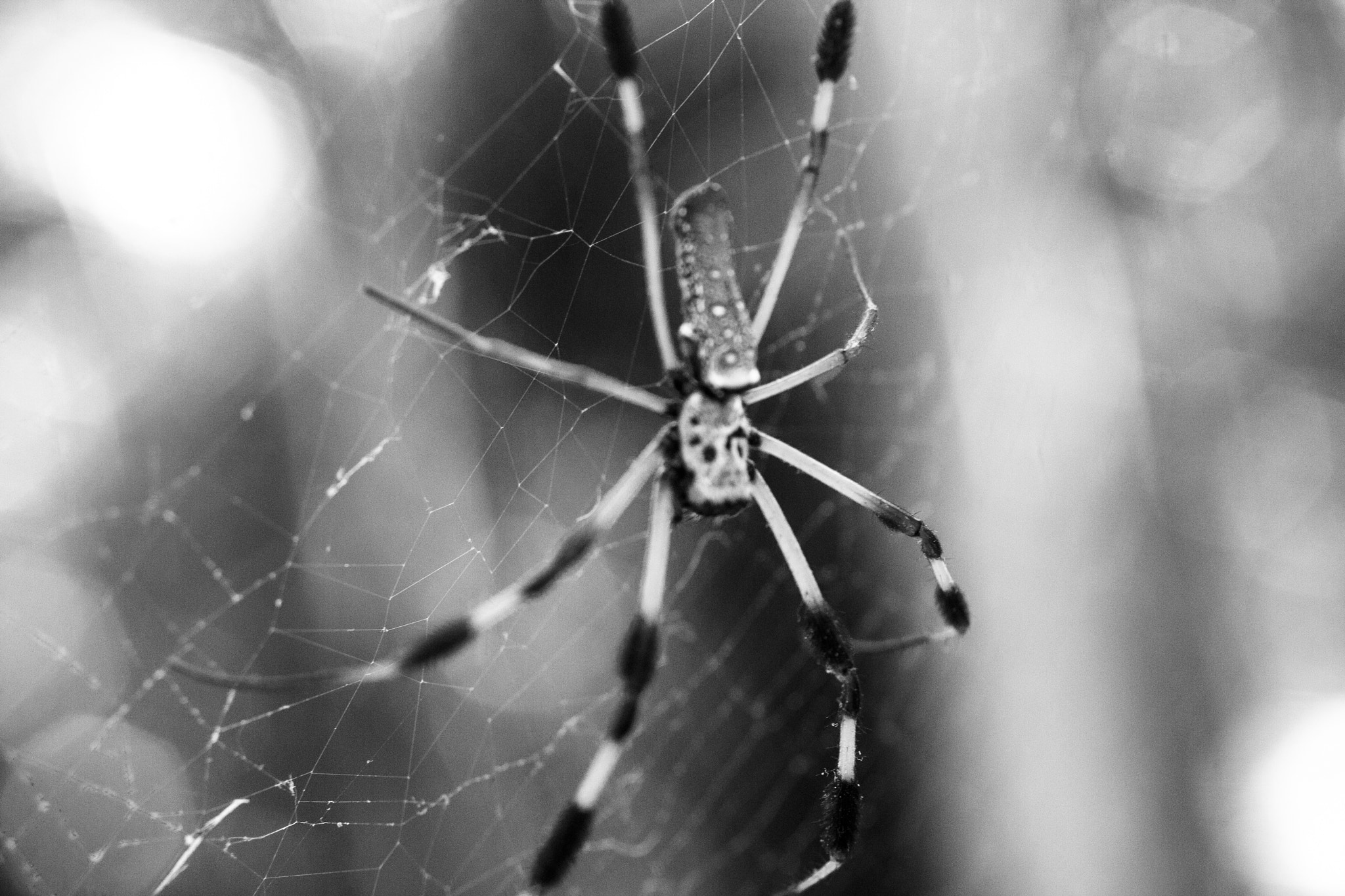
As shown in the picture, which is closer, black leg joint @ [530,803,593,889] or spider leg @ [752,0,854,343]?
black leg joint @ [530,803,593,889]

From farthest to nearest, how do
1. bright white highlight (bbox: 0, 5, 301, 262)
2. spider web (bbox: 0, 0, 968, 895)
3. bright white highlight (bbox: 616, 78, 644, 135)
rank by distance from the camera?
bright white highlight (bbox: 0, 5, 301, 262)
spider web (bbox: 0, 0, 968, 895)
bright white highlight (bbox: 616, 78, 644, 135)

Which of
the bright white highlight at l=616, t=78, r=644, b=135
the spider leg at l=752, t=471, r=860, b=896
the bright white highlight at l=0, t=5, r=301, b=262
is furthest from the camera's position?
the bright white highlight at l=0, t=5, r=301, b=262

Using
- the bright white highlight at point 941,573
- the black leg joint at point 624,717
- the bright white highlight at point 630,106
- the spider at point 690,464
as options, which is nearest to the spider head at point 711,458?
the spider at point 690,464

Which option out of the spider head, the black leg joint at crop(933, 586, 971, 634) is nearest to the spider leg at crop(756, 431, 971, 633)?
the black leg joint at crop(933, 586, 971, 634)

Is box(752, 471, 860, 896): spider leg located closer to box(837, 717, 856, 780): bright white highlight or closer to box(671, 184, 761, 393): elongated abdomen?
box(837, 717, 856, 780): bright white highlight

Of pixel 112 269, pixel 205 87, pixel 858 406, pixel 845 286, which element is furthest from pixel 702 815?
pixel 112 269

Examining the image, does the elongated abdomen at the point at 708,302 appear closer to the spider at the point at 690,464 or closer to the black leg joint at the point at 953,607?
the spider at the point at 690,464

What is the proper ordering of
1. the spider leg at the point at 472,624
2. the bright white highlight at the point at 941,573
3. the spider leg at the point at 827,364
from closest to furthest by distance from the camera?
the spider leg at the point at 472,624 → the spider leg at the point at 827,364 → the bright white highlight at the point at 941,573

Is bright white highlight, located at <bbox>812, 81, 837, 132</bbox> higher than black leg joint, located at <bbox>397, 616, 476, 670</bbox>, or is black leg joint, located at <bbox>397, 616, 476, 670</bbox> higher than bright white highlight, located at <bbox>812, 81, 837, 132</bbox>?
bright white highlight, located at <bbox>812, 81, 837, 132</bbox>
